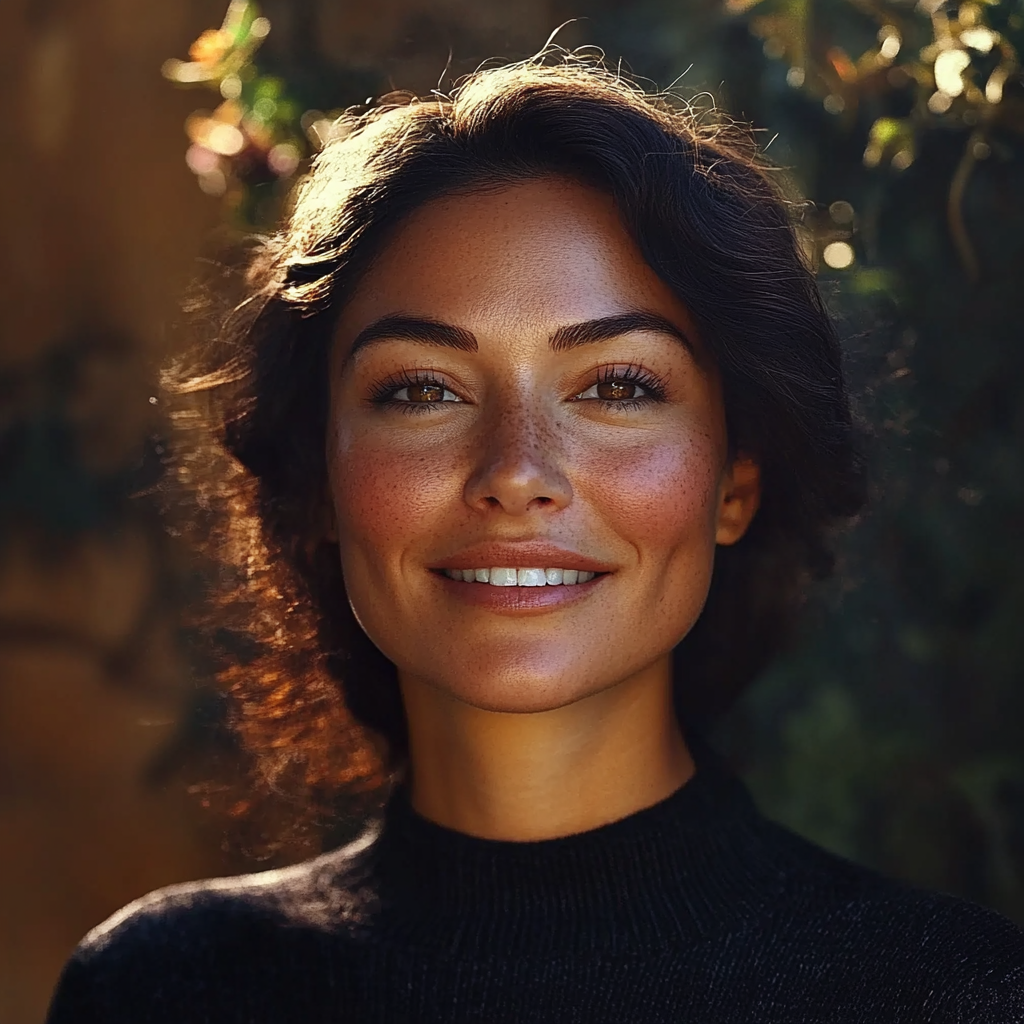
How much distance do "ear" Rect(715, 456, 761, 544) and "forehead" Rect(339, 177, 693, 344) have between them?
7.8 inches

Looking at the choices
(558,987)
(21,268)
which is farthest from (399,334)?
(21,268)

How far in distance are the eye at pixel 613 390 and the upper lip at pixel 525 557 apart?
0.16 meters

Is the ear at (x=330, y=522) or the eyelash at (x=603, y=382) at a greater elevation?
the eyelash at (x=603, y=382)

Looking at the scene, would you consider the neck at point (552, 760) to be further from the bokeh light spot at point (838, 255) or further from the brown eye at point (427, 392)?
the bokeh light spot at point (838, 255)

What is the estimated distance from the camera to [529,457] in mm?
1516

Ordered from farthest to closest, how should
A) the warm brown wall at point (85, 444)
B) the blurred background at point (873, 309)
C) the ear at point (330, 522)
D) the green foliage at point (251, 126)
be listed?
1. the warm brown wall at point (85, 444)
2. the green foliage at point (251, 126)
3. the blurred background at point (873, 309)
4. the ear at point (330, 522)

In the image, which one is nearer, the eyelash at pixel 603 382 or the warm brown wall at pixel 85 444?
the eyelash at pixel 603 382

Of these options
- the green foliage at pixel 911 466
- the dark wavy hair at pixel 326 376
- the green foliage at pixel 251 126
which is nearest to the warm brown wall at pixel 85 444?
the green foliage at pixel 251 126

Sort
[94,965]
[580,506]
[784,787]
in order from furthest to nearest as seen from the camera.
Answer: [784,787] < [94,965] < [580,506]

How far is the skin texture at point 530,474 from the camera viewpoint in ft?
5.11

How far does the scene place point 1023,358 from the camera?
2.09 meters

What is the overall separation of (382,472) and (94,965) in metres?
0.70

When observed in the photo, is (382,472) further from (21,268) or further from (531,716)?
(21,268)

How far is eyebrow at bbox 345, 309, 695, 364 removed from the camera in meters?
1.56
